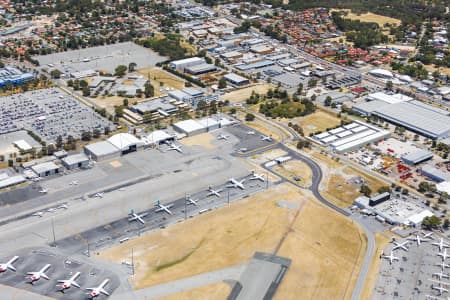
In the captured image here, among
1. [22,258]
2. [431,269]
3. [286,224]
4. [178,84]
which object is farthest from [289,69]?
[22,258]

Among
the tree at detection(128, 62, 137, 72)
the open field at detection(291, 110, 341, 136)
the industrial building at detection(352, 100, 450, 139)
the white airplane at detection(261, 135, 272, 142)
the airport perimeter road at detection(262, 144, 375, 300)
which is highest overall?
the industrial building at detection(352, 100, 450, 139)

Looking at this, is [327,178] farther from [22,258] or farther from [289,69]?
[289,69]

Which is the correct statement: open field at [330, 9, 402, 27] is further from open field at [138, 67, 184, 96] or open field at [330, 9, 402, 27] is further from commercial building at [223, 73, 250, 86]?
open field at [138, 67, 184, 96]

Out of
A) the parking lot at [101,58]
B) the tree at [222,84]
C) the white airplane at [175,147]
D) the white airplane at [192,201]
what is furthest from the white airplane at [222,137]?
the parking lot at [101,58]

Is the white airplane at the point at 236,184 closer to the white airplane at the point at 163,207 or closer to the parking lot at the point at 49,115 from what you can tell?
the white airplane at the point at 163,207

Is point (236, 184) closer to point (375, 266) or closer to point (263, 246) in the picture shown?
point (263, 246)

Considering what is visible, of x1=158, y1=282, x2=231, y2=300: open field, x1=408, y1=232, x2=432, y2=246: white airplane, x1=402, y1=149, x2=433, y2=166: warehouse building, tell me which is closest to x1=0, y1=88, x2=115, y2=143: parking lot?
x1=158, y1=282, x2=231, y2=300: open field

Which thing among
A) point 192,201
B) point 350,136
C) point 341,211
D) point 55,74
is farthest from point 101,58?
point 341,211
